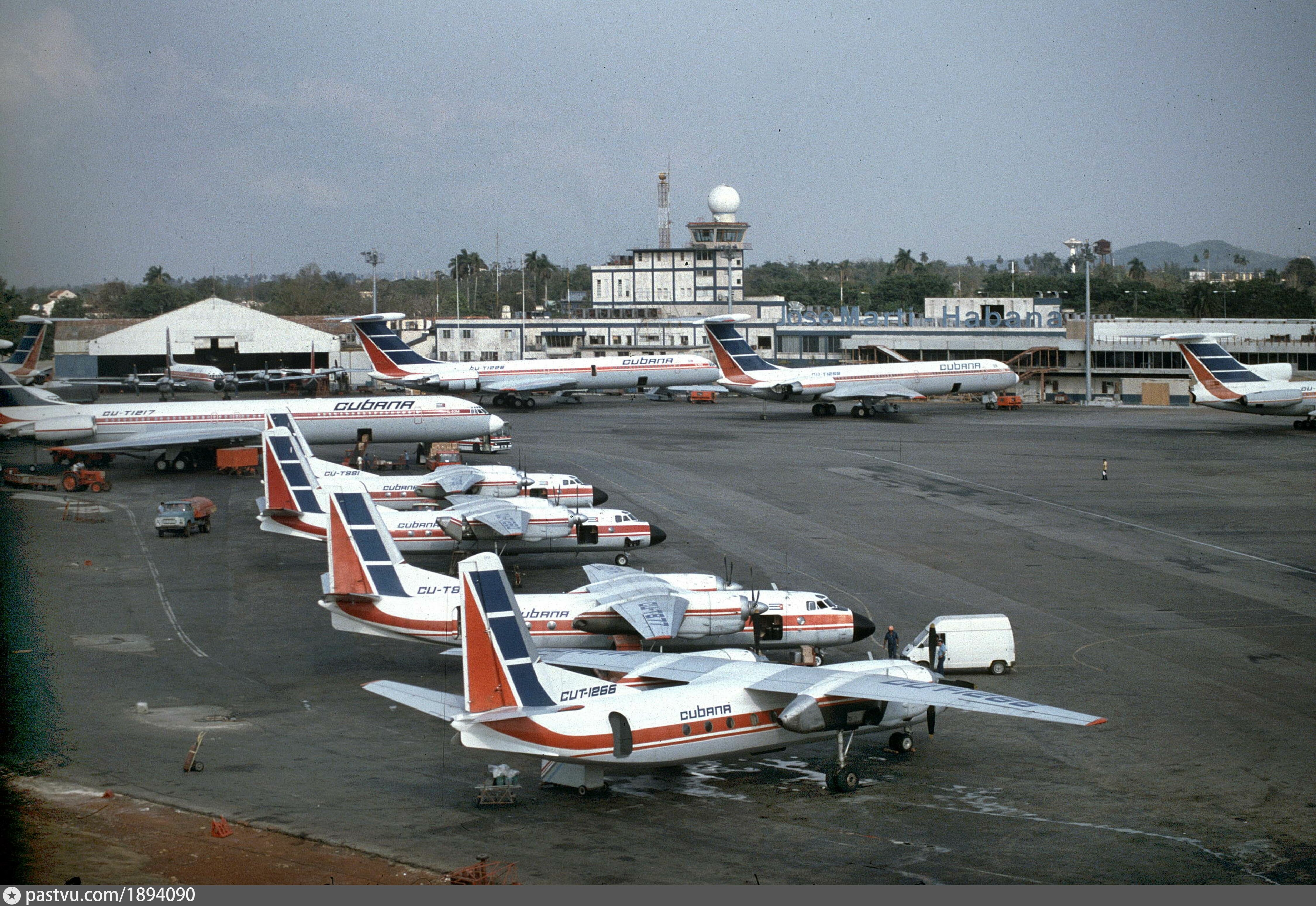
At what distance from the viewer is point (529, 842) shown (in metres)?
22.8

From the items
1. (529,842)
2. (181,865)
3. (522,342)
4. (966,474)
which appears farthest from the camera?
(522,342)

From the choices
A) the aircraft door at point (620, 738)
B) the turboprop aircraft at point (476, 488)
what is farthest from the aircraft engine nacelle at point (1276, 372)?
the aircraft door at point (620, 738)

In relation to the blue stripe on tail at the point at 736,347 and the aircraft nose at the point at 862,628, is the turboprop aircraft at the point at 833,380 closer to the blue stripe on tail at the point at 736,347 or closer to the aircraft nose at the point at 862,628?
the blue stripe on tail at the point at 736,347

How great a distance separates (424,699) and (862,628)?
14.9 meters

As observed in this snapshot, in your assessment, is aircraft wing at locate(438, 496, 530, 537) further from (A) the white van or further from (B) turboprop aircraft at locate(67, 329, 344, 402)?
(B) turboprop aircraft at locate(67, 329, 344, 402)

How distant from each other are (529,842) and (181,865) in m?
6.38

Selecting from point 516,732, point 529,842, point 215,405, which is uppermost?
point 215,405

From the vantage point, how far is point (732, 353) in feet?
328

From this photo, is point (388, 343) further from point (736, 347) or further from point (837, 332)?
point (837, 332)

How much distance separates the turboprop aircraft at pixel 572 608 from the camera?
3309 centimetres

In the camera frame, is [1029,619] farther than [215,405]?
No
